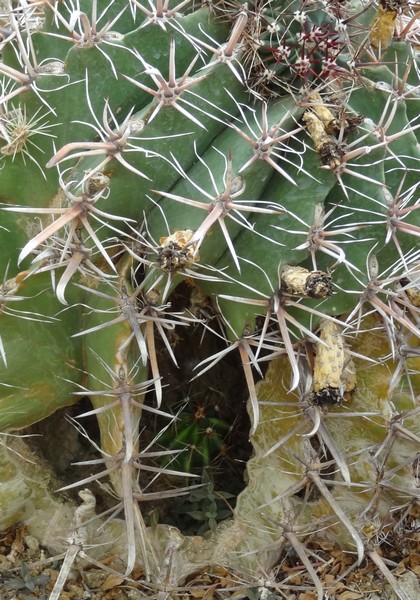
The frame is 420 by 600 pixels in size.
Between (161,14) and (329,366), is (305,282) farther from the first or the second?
(161,14)

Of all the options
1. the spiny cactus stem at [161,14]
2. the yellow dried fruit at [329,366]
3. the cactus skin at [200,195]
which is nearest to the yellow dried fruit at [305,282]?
the cactus skin at [200,195]

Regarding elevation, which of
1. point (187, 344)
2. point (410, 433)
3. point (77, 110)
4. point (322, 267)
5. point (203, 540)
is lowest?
point (203, 540)

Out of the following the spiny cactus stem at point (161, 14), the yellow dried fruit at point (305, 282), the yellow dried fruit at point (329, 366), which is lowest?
the yellow dried fruit at point (329, 366)

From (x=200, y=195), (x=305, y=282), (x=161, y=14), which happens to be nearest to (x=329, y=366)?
(x=305, y=282)

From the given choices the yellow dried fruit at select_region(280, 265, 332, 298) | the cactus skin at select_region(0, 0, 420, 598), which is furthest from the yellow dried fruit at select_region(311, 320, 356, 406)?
the yellow dried fruit at select_region(280, 265, 332, 298)

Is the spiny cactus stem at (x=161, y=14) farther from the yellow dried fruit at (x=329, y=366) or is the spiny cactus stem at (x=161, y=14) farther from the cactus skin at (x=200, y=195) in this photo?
the yellow dried fruit at (x=329, y=366)

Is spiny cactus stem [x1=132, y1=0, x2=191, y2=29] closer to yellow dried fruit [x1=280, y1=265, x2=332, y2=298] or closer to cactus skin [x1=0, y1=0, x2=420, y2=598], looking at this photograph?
cactus skin [x1=0, y1=0, x2=420, y2=598]

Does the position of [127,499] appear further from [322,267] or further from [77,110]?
[77,110]

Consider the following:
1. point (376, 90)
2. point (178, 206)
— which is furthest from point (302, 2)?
Result: point (178, 206)
